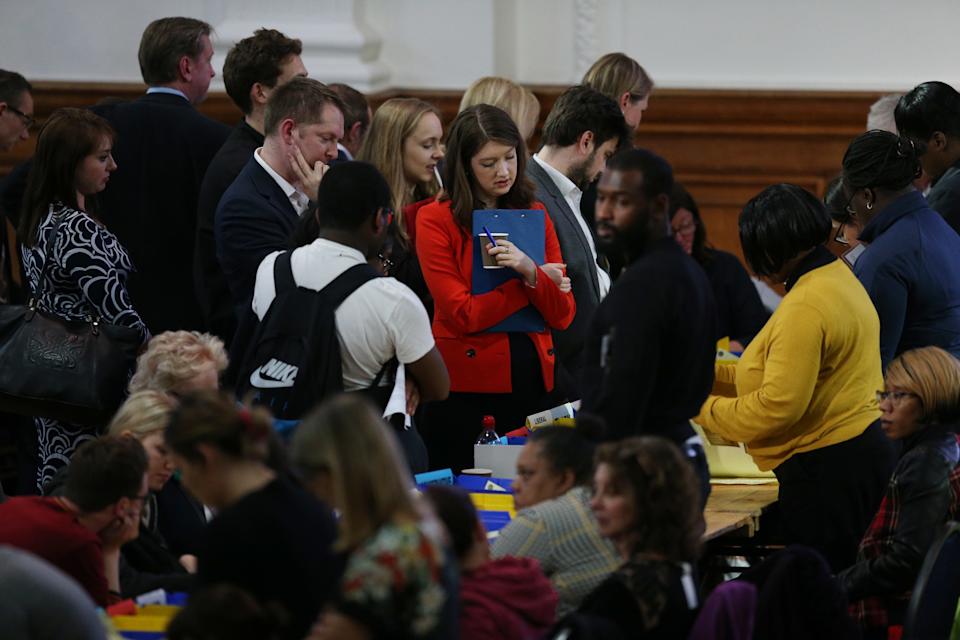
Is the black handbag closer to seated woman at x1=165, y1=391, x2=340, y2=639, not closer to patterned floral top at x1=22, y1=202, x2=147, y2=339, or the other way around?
patterned floral top at x1=22, y1=202, x2=147, y2=339

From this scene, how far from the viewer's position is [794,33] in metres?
8.48

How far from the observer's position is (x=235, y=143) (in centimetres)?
559

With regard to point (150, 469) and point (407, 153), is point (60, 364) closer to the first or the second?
point (150, 469)

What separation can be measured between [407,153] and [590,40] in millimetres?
3276

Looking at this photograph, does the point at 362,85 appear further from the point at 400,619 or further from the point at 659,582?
the point at 400,619

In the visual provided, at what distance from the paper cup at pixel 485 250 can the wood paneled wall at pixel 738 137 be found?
3206 millimetres

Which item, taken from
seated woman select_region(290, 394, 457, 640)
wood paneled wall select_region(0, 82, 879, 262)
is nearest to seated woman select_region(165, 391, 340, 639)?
seated woman select_region(290, 394, 457, 640)

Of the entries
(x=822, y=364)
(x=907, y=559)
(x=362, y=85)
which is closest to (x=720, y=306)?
(x=822, y=364)

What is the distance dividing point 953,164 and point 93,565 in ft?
11.4

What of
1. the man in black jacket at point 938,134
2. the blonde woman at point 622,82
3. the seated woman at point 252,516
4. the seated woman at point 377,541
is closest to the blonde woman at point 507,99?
the blonde woman at point 622,82

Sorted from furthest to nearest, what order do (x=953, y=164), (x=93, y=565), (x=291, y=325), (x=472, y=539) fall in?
(x=953, y=164), (x=291, y=325), (x=93, y=565), (x=472, y=539)

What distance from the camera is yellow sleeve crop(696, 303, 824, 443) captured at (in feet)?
15.7

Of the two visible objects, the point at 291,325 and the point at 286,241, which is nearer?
the point at 291,325

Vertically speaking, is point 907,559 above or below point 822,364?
below
